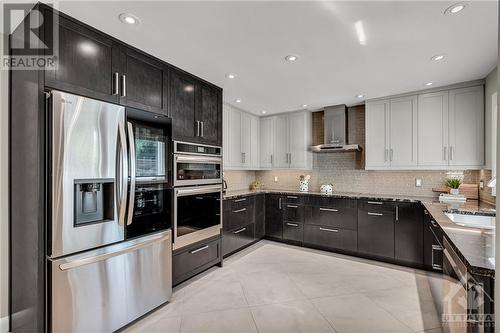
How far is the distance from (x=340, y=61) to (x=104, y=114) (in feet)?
7.52

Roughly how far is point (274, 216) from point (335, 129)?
193 centimetres

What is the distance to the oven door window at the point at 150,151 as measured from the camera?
2.20m

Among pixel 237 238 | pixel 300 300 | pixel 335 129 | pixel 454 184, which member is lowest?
pixel 300 300

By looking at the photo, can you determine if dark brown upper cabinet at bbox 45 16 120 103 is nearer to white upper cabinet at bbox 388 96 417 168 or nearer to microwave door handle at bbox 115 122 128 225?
microwave door handle at bbox 115 122 128 225

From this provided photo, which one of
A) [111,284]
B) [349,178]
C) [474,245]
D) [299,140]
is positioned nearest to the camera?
[474,245]

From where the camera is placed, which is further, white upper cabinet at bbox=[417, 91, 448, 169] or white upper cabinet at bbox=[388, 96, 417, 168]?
white upper cabinet at bbox=[388, 96, 417, 168]

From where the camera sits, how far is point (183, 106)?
109 inches

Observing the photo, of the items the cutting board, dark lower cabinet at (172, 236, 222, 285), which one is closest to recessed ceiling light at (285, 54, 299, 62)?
dark lower cabinet at (172, 236, 222, 285)

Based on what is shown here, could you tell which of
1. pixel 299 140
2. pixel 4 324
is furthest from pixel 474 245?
pixel 299 140

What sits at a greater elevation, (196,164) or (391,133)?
(391,133)

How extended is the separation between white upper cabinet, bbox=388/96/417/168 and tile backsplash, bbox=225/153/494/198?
0.38m

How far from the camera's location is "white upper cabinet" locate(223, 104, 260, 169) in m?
4.14

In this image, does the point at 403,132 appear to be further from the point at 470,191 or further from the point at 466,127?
the point at 470,191

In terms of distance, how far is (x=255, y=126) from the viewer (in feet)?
16.4
